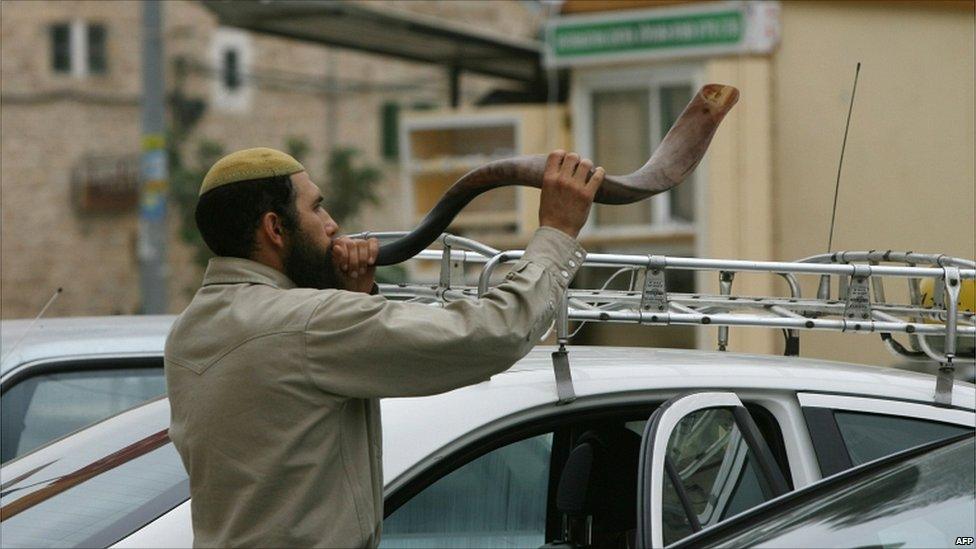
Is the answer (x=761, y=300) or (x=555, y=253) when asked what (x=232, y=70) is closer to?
(x=761, y=300)

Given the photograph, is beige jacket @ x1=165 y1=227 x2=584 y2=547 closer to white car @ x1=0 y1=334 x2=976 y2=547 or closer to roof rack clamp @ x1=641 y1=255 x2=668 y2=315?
white car @ x1=0 y1=334 x2=976 y2=547

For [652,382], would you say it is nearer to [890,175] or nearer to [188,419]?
[188,419]

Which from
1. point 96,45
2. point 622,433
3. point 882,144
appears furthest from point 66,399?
point 96,45

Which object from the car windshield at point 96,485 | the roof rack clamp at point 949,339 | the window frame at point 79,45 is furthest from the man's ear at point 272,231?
the window frame at point 79,45

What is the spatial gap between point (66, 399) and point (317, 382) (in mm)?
2820

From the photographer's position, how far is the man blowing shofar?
7.72 ft

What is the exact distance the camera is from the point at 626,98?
40.9 feet

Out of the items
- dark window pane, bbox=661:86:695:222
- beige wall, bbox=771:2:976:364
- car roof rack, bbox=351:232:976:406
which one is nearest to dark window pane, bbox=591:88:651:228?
dark window pane, bbox=661:86:695:222

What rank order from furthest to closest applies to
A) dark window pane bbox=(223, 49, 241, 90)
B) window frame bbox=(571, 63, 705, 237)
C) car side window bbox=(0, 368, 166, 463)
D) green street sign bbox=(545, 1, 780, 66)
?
1. dark window pane bbox=(223, 49, 241, 90)
2. window frame bbox=(571, 63, 705, 237)
3. green street sign bbox=(545, 1, 780, 66)
4. car side window bbox=(0, 368, 166, 463)

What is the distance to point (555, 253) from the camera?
97.7 inches

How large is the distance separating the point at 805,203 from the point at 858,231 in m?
3.51

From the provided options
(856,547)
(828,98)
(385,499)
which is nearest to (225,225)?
(385,499)

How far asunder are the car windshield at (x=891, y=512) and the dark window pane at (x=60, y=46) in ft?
80.3

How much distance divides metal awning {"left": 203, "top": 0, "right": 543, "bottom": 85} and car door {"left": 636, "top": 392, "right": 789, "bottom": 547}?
8314 millimetres
